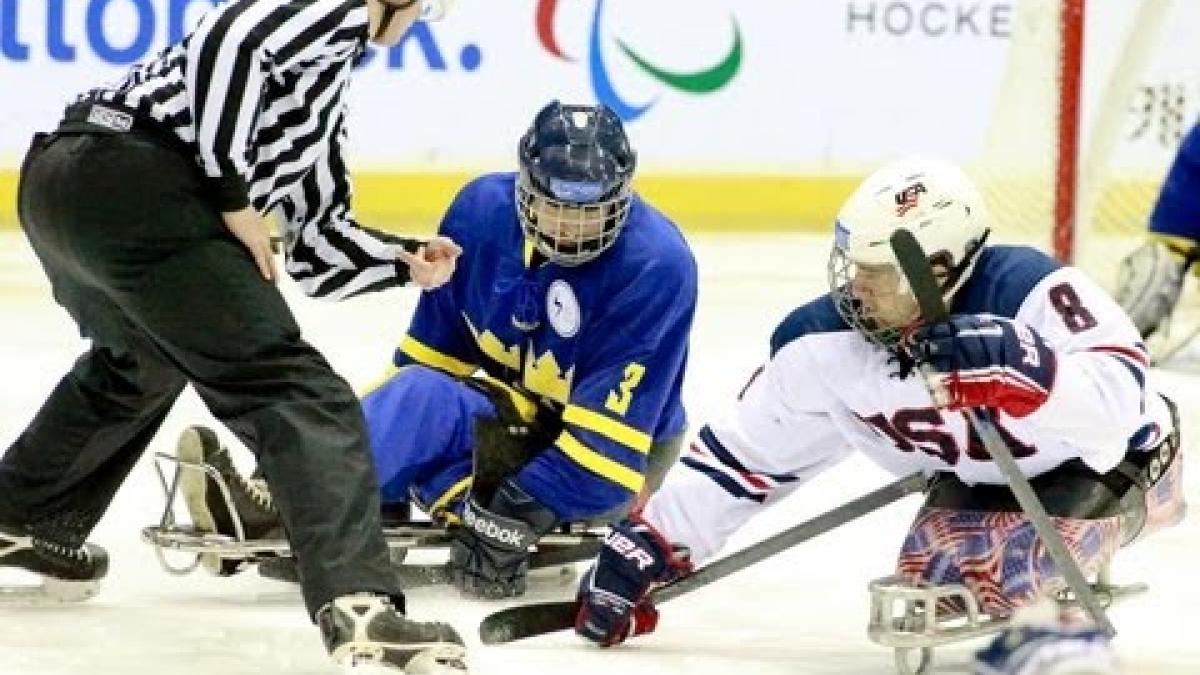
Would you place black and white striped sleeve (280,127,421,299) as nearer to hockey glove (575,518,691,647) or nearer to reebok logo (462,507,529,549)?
reebok logo (462,507,529,549)

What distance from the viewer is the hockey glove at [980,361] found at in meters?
2.77

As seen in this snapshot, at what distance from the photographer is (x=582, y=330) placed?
3.60 m

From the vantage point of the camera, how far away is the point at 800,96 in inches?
302

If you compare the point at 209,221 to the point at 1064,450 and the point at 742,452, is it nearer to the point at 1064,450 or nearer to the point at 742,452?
the point at 742,452

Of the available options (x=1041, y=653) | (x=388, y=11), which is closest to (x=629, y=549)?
(x=388, y=11)

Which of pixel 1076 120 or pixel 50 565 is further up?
pixel 50 565

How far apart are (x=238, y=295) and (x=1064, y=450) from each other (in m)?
0.89

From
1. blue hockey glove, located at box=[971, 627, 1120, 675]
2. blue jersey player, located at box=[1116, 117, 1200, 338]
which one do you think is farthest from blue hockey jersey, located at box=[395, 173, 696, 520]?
blue jersey player, located at box=[1116, 117, 1200, 338]

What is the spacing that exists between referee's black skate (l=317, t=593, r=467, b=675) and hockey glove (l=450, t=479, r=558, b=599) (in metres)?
0.62

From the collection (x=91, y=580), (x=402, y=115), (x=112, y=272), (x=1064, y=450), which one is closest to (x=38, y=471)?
(x=91, y=580)

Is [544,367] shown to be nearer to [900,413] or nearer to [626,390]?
[626,390]

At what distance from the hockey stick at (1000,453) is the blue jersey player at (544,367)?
69 cm

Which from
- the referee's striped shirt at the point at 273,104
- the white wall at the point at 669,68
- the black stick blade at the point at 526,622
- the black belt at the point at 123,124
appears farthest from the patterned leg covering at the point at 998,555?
the white wall at the point at 669,68

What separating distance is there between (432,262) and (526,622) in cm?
46
